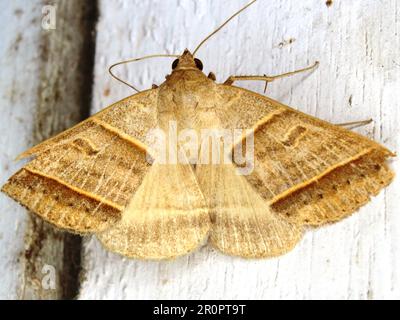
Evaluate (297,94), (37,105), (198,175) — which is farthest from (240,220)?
(37,105)

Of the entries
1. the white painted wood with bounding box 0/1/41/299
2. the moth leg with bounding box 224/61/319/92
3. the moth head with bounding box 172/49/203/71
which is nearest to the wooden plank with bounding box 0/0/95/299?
the white painted wood with bounding box 0/1/41/299

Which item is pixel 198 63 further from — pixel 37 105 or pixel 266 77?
pixel 37 105

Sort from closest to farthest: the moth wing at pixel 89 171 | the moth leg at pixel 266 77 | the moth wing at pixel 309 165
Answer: the moth wing at pixel 309 165, the moth wing at pixel 89 171, the moth leg at pixel 266 77

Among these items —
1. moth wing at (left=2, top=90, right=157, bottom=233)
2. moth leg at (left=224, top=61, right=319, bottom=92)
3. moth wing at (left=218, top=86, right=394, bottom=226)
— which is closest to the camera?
moth wing at (left=218, top=86, right=394, bottom=226)

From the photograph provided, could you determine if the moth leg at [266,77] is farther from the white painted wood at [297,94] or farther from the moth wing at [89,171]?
the moth wing at [89,171]

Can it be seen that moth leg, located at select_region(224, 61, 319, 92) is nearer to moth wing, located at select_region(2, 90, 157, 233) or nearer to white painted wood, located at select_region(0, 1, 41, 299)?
moth wing, located at select_region(2, 90, 157, 233)

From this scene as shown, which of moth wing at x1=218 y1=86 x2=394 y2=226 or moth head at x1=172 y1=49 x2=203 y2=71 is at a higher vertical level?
moth head at x1=172 y1=49 x2=203 y2=71

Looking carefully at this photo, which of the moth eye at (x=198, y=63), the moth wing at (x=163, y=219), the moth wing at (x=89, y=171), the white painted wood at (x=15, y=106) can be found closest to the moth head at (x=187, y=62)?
the moth eye at (x=198, y=63)
